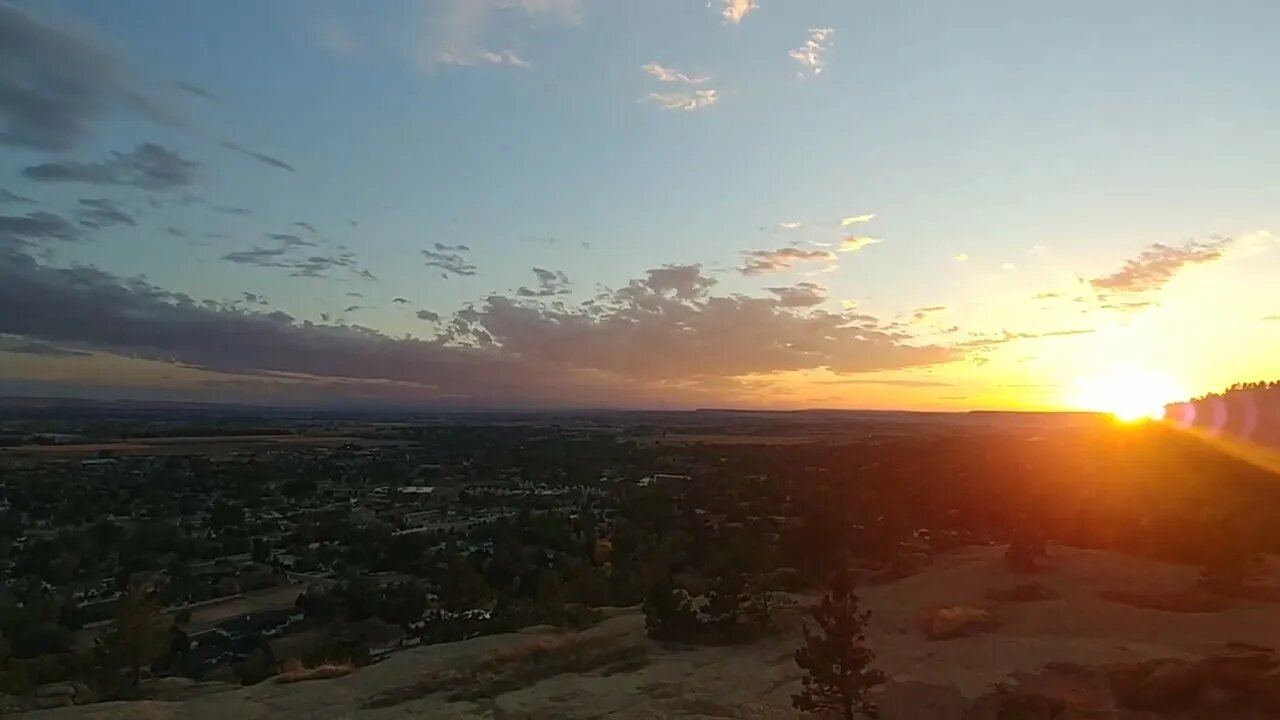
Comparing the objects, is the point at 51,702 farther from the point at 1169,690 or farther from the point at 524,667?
the point at 1169,690

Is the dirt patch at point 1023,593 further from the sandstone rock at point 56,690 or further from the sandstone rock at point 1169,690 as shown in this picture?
the sandstone rock at point 56,690

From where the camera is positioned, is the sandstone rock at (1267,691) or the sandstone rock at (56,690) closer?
the sandstone rock at (1267,691)

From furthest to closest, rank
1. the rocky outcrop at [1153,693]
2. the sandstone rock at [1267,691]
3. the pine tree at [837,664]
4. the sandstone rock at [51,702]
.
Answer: the sandstone rock at [51,702] → the rocky outcrop at [1153,693] → the sandstone rock at [1267,691] → the pine tree at [837,664]

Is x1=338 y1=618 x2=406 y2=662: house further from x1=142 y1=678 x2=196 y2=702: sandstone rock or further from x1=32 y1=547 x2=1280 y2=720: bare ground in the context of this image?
x1=32 y1=547 x2=1280 y2=720: bare ground

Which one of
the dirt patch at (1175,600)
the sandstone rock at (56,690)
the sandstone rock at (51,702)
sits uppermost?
the dirt patch at (1175,600)

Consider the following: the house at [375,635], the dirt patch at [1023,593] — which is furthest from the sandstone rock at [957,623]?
the house at [375,635]

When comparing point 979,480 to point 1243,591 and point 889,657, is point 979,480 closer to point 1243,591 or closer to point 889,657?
point 1243,591

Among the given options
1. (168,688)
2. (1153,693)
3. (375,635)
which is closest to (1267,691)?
(1153,693)

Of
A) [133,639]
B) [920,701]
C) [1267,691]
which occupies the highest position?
[1267,691]
